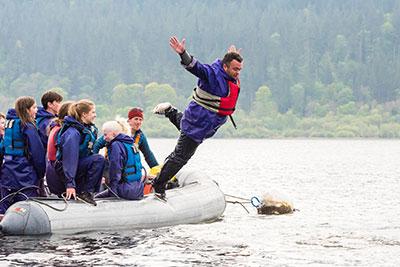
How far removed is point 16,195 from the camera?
39.9ft

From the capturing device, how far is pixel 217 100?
1295 cm

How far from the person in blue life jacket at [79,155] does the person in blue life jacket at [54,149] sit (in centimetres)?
8

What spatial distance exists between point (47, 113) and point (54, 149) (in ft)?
2.79

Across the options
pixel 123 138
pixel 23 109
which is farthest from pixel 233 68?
pixel 23 109

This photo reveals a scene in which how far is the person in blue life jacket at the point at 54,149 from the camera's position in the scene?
12.0 m

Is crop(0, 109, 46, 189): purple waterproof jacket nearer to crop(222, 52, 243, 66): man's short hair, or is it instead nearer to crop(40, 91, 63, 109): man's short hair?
crop(40, 91, 63, 109): man's short hair

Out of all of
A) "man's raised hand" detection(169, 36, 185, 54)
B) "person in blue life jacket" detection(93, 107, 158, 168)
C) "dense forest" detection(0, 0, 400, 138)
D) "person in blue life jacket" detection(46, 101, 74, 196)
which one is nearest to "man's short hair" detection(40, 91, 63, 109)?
"person in blue life jacket" detection(46, 101, 74, 196)

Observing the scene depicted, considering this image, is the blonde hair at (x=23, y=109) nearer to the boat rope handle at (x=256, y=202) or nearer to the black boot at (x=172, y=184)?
the black boot at (x=172, y=184)

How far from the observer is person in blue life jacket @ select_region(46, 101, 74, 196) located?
39.3 ft

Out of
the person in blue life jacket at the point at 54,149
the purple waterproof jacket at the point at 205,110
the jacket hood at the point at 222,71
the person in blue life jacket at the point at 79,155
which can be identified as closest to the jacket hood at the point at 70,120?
the person in blue life jacket at the point at 79,155

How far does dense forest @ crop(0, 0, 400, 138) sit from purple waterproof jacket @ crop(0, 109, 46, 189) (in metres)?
104

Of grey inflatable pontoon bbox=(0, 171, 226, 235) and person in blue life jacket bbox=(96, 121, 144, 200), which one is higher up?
person in blue life jacket bbox=(96, 121, 144, 200)

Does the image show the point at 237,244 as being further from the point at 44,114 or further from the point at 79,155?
the point at 44,114

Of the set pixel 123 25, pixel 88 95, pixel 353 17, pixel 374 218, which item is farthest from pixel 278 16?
pixel 374 218
